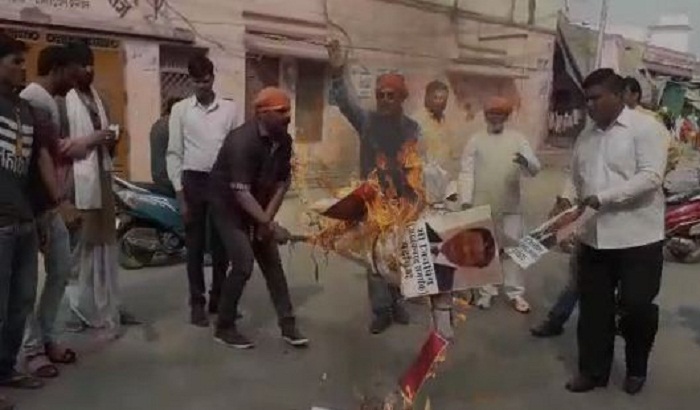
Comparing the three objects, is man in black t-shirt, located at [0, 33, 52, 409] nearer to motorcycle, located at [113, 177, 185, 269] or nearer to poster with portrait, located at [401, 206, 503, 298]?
poster with portrait, located at [401, 206, 503, 298]

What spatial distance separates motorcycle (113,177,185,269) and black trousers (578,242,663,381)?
118 inches

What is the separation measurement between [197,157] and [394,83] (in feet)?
6.87

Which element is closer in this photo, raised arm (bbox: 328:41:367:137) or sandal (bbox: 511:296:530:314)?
raised arm (bbox: 328:41:367:137)

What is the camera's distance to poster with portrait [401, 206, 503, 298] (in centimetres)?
225

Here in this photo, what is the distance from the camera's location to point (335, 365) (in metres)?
3.49

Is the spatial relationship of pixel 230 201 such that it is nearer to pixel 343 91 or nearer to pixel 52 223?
pixel 52 223

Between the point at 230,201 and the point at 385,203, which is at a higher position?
the point at 385,203

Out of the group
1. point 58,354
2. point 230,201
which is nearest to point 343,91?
point 230,201

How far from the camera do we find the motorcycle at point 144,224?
552 cm

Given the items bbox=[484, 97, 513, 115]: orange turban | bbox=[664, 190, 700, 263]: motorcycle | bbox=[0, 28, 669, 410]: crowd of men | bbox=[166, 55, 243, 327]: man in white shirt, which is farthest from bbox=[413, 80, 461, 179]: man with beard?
bbox=[664, 190, 700, 263]: motorcycle

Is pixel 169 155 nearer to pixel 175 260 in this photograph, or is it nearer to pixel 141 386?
pixel 141 386

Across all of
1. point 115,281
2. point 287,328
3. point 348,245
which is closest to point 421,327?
point 287,328

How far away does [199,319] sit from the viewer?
4.15m

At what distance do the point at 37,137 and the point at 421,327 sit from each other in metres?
1.73
